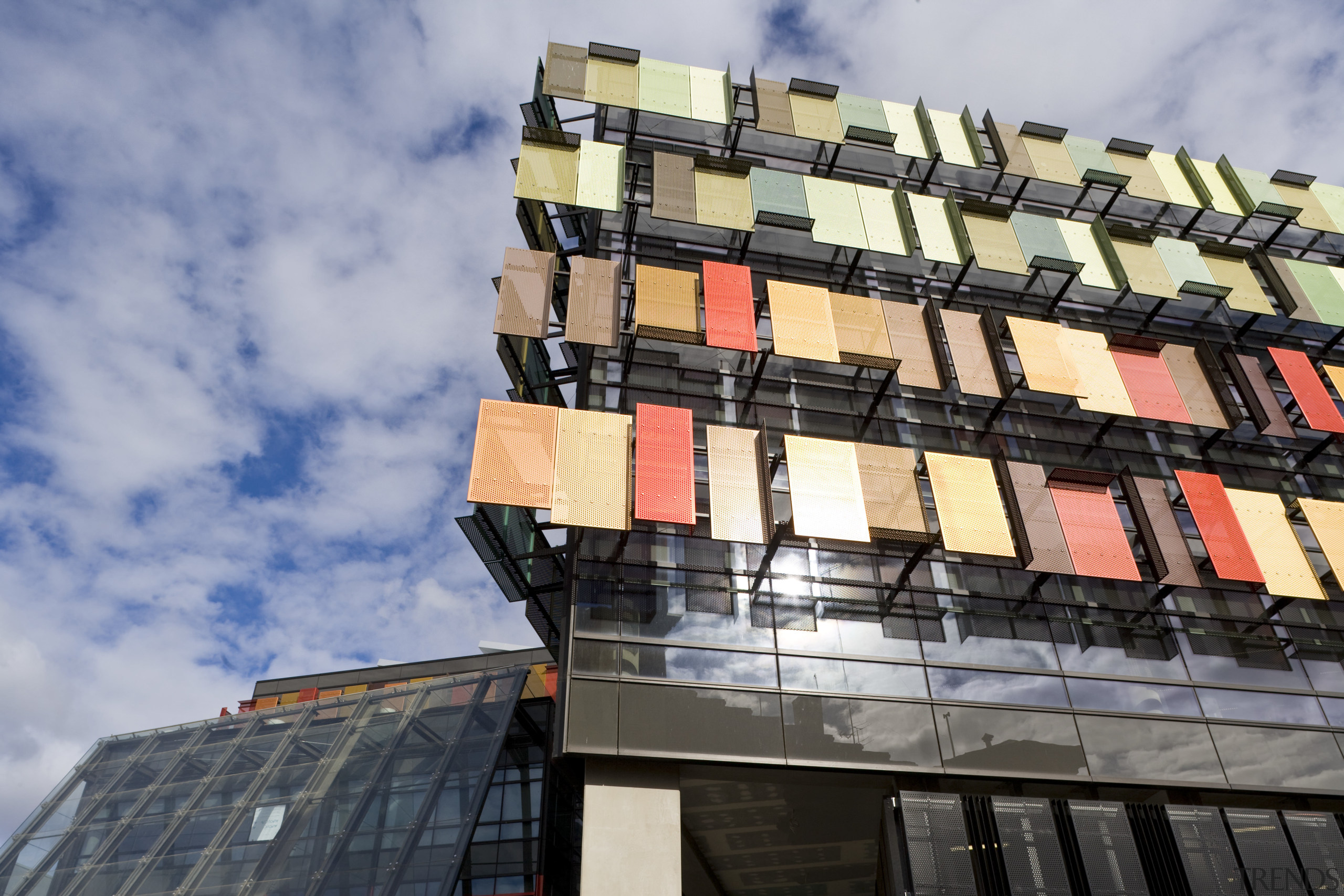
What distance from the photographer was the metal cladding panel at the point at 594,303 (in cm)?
2275

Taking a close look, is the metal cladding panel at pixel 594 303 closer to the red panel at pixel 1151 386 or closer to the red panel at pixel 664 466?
the red panel at pixel 664 466

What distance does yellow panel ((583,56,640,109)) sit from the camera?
1158 inches

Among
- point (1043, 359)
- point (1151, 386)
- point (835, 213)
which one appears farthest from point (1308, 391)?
point (835, 213)

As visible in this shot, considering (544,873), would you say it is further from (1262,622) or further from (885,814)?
(1262,622)

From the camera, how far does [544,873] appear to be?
19.9m

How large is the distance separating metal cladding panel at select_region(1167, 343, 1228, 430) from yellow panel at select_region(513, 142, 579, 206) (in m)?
19.0

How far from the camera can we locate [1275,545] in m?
22.6

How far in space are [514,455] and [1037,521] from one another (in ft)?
43.3

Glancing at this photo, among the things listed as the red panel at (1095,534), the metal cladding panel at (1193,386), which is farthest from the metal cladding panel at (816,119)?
the red panel at (1095,534)

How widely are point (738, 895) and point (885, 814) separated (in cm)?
892

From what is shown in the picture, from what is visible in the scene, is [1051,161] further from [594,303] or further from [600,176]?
[594,303]

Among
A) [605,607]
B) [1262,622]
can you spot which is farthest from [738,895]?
[1262,622]

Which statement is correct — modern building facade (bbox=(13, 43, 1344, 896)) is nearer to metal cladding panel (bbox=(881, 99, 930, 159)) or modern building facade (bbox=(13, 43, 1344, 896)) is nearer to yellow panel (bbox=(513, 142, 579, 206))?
yellow panel (bbox=(513, 142, 579, 206))

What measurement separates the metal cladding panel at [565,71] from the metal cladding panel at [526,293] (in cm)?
755
